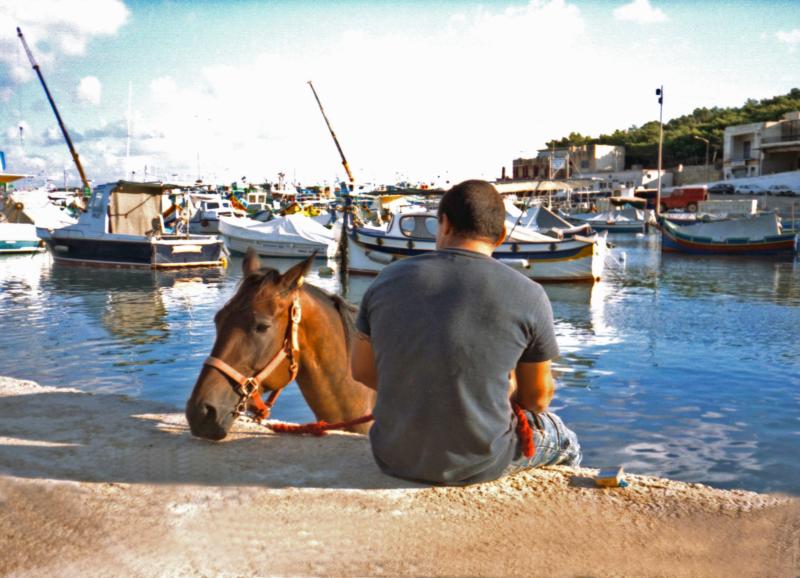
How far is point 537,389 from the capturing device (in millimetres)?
3377

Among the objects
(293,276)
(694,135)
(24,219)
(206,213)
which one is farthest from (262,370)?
(694,135)

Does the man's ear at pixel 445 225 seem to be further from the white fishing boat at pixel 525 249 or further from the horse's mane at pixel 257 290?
→ the white fishing boat at pixel 525 249

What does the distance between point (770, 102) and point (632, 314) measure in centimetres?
10476

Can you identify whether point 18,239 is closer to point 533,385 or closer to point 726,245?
point 726,245

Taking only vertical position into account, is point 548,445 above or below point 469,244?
below

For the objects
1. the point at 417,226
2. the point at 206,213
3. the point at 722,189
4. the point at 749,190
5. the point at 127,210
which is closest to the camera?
the point at 417,226

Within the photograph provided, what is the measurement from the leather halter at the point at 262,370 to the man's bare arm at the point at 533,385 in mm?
1274

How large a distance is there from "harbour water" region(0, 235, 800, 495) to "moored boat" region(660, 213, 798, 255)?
12240 mm

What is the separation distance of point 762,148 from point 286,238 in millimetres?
62220

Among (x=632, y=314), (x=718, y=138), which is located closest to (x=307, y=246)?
(x=632, y=314)

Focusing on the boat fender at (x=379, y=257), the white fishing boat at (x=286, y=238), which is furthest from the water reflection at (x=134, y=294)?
the white fishing boat at (x=286, y=238)

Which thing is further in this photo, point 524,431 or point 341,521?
point 524,431

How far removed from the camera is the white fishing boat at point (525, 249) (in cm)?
2470

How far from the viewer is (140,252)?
1108 inches
